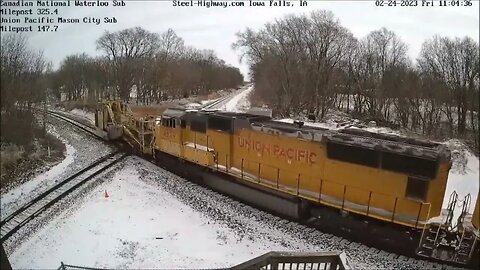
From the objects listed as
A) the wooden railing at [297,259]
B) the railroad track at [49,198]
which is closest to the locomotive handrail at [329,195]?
the wooden railing at [297,259]

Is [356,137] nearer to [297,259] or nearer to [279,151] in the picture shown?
[279,151]

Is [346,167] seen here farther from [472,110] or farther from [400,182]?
[472,110]

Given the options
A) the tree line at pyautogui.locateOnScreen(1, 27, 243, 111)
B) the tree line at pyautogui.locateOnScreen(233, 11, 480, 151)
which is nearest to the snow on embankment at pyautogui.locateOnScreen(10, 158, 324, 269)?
the tree line at pyautogui.locateOnScreen(1, 27, 243, 111)

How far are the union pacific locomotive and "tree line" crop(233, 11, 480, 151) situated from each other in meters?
0.71

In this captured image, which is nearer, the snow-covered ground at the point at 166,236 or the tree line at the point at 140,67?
the snow-covered ground at the point at 166,236

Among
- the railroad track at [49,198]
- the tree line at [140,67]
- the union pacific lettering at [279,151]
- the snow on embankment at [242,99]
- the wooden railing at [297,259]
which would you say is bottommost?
the railroad track at [49,198]

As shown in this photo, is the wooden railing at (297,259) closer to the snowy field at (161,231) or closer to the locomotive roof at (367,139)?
the snowy field at (161,231)

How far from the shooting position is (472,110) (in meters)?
3.60

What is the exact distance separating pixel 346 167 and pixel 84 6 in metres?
4.35

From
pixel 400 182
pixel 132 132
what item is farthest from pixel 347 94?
pixel 132 132

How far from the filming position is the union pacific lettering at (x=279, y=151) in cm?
627

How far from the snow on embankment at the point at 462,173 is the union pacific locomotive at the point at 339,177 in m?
0.10

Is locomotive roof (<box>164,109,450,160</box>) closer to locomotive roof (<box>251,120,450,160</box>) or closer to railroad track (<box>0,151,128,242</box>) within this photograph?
locomotive roof (<box>251,120,450,160</box>)

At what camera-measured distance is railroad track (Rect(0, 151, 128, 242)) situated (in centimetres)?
500
